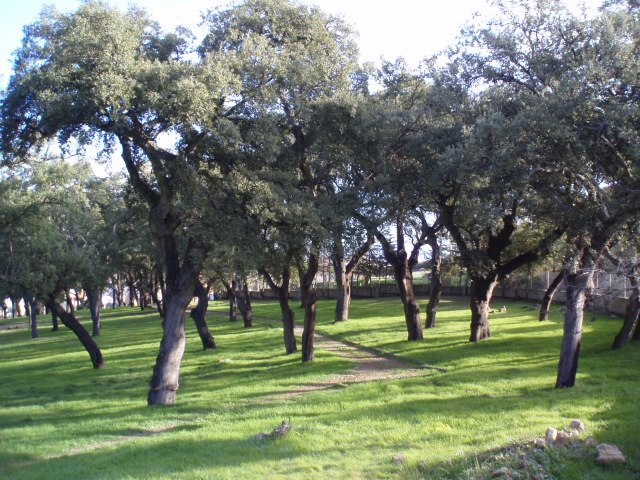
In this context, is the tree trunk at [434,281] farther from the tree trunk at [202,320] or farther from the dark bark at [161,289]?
the dark bark at [161,289]

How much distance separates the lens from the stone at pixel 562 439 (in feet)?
26.2

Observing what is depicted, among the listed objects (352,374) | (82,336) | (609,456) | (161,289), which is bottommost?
(352,374)

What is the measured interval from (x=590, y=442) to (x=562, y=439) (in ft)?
1.22

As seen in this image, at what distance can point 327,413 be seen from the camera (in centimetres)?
1184

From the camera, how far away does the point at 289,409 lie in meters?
12.7

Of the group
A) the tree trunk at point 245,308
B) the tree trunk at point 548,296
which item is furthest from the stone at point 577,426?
the tree trunk at point 245,308

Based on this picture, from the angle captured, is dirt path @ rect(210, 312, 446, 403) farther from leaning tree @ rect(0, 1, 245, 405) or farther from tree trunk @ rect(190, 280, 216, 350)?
tree trunk @ rect(190, 280, 216, 350)

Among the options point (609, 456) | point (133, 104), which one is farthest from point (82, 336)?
point (609, 456)

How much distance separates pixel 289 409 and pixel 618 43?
9955 millimetres

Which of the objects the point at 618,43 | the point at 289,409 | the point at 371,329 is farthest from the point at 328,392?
the point at 371,329

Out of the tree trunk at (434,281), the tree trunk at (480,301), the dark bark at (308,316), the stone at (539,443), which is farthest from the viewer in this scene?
the tree trunk at (434,281)

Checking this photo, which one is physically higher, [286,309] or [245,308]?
[286,309]

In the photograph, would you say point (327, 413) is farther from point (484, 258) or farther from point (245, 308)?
point (245, 308)

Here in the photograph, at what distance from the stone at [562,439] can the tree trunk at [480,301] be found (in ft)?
40.6
